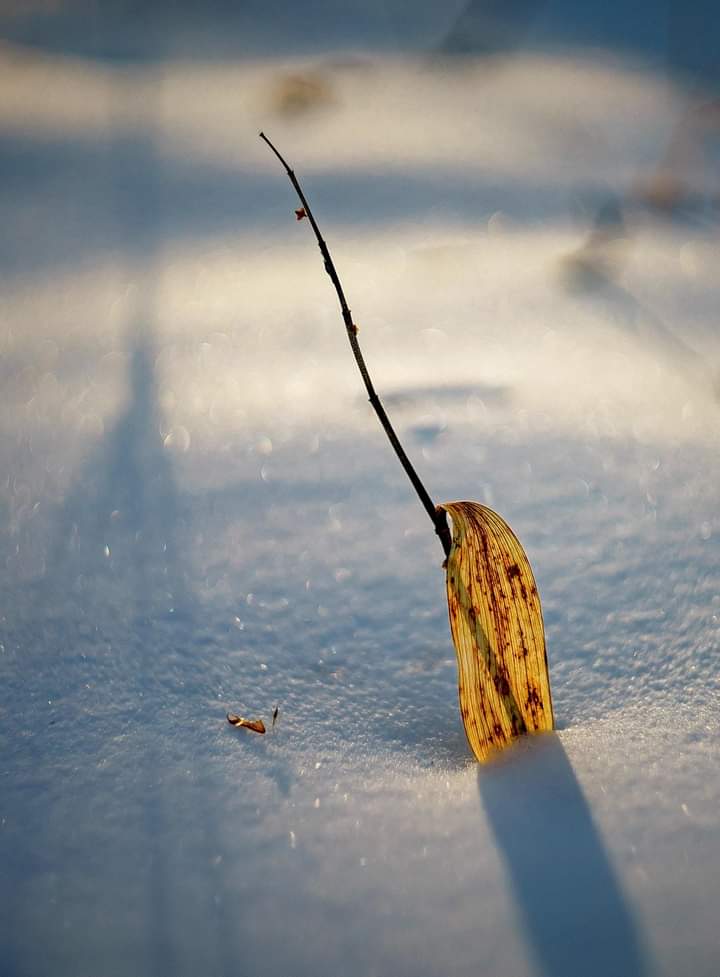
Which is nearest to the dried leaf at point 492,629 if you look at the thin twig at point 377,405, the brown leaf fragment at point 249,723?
the thin twig at point 377,405

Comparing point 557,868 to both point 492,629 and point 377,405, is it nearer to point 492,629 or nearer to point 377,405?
point 492,629

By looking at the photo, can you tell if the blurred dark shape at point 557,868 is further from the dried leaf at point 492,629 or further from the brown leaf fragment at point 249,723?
the brown leaf fragment at point 249,723

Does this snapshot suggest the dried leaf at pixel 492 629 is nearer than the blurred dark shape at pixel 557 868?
No

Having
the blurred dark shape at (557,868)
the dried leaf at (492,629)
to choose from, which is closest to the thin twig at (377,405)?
the dried leaf at (492,629)

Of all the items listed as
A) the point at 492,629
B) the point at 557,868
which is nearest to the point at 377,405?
the point at 492,629

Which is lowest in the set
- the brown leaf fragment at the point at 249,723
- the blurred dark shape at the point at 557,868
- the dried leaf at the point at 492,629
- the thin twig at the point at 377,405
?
the brown leaf fragment at the point at 249,723

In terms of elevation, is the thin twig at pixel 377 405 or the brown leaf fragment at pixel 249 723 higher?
the thin twig at pixel 377 405

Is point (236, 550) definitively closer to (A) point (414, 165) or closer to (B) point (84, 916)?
(B) point (84, 916)
